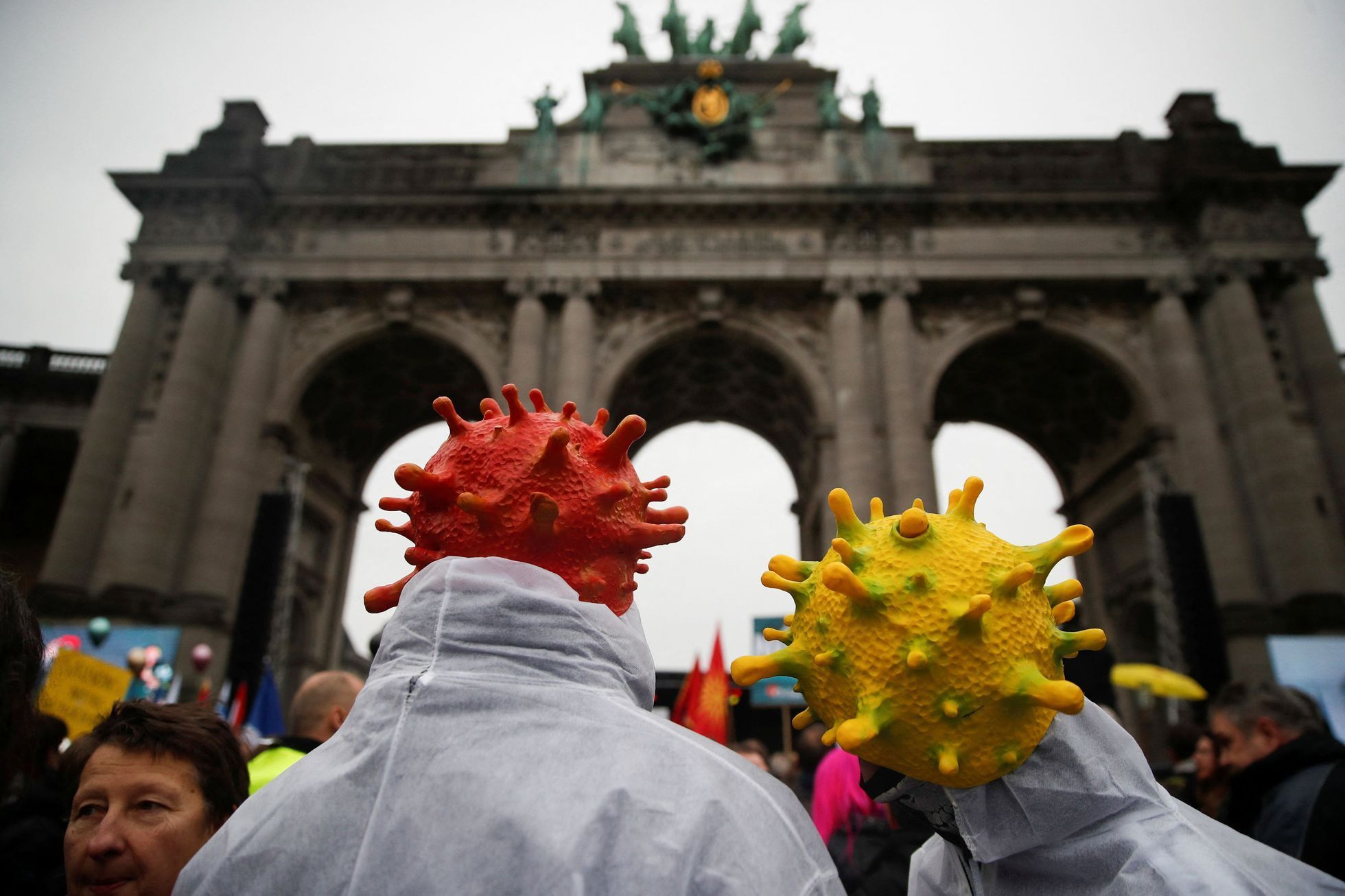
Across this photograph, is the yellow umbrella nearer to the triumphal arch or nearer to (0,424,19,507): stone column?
the triumphal arch


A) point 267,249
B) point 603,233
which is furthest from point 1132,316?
point 267,249

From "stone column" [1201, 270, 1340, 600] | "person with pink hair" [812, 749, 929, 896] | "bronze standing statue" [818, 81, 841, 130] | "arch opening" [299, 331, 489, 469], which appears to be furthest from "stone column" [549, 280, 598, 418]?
"person with pink hair" [812, 749, 929, 896]

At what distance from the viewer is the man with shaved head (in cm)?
348

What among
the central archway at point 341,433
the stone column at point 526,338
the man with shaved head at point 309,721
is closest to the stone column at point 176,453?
the central archway at point 341,433

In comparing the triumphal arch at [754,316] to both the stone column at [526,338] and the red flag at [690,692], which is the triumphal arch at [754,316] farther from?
the red flag at [690,692]

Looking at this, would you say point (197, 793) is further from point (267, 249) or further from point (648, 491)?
point (267, 249)

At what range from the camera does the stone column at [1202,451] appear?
16.5m

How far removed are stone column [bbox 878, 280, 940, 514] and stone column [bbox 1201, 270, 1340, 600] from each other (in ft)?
20.4

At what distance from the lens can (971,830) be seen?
135 cm

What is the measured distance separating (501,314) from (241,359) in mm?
5781

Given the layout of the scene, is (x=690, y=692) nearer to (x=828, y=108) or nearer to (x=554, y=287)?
(x=554, y=287)

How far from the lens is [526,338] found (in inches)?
745

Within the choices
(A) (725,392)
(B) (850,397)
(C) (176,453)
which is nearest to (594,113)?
(A) (725,392)

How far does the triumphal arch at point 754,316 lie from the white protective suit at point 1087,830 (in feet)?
53.2
